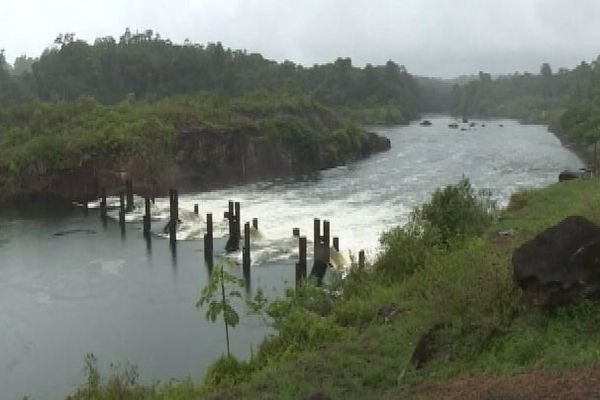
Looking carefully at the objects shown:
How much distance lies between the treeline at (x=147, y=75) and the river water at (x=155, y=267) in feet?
180

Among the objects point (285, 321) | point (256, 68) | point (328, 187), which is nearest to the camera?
point (285, 321)

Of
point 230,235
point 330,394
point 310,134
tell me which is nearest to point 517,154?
point 310,134

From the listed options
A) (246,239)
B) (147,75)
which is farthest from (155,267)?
(147,75)

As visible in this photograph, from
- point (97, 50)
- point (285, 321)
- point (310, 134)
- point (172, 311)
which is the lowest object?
point (172, 311)

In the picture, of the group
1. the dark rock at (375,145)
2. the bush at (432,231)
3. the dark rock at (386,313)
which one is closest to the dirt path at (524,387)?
the dark rock at (386,313)

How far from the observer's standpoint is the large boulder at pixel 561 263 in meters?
13.7

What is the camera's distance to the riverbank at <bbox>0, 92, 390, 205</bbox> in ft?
205

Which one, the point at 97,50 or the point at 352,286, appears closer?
the point at 352,286

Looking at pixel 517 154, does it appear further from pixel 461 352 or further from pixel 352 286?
pixel 461 352

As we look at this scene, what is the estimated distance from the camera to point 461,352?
13.6 metres

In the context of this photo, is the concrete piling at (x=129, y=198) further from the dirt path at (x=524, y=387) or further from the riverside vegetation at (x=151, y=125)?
the dirt path at (x=524, y=387)

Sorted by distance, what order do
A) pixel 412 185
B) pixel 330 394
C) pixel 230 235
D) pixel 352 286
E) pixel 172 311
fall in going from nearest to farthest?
pixel 330 394
pixel 352 286
pixel 172 311
pixel 230 235
pixel 412 185

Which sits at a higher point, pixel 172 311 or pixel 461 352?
pixel 461 352

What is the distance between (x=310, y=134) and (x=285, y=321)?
7000 cm
